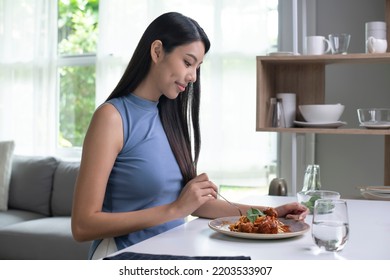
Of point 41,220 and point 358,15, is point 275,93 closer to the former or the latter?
point 358,15

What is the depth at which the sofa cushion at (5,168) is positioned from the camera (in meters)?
3.84

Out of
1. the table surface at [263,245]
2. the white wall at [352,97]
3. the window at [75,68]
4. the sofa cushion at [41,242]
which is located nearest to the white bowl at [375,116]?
the white wall at [352,97]

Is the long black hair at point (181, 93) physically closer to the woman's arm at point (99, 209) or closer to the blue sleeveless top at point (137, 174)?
the blue sleeveless top at point (137, 174)

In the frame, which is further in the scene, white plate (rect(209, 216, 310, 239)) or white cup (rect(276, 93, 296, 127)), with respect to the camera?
white cup (rect(276, 93, 296, 127))

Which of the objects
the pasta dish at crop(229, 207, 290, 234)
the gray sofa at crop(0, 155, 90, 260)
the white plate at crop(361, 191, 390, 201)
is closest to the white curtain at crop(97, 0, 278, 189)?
the gray sofa at crop(0, 155, 90, 260)

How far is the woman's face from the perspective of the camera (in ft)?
5.38

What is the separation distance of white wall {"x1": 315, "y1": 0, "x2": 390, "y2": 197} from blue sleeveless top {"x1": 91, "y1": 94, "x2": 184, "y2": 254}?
1.75 metres

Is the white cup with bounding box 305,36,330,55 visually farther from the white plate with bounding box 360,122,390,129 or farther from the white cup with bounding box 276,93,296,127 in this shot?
the white plate with bounding box 360,122,390,129

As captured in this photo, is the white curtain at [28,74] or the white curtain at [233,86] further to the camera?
the white curtain at [28,74]

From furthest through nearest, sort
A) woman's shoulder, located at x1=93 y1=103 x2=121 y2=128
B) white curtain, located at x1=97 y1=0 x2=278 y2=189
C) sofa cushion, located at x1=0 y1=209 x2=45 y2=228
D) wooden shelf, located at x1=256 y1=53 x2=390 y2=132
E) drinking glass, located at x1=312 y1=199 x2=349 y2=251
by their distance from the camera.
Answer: sofa cushion, located at x1=0 y1=209 x2=45 y2=228, white curtain, located at x1=97 y1=0 x2=278 y2=189, wooden shelf, located at x1=256 y1=53 x2=390 y2=132, woman's shoulder, located at x1=93 y1=103 x2=121 y2=128, drinking glass, located at x1=312 y1=199 x2=349 y2=251

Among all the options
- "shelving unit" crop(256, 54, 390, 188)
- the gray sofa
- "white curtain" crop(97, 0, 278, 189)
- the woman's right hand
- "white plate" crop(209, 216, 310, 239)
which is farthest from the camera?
"white curtain" crop(97, 0, 278, 189)

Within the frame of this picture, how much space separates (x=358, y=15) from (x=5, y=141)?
7.85ft

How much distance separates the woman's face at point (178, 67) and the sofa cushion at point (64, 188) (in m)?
2.22
